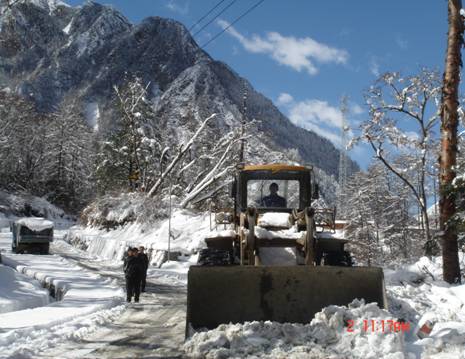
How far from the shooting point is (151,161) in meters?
41.7

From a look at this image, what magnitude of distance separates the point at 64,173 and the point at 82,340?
217 feet

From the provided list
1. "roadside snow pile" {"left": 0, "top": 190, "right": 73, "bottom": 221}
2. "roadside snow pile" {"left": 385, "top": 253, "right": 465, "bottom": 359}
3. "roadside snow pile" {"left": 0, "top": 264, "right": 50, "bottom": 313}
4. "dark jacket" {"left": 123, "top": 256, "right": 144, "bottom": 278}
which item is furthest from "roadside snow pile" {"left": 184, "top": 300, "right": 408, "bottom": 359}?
"roadside snow pile" {"left": 0, "top": 190, "right": 73, "bottom": 221}

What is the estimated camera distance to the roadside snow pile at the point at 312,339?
5.82 metres

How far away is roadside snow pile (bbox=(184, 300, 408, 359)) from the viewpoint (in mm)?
5824

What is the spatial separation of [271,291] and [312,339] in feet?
3.43

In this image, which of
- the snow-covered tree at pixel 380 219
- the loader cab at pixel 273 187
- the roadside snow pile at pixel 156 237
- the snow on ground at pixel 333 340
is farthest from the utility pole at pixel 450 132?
the snow-covered tree at pixel 380 219

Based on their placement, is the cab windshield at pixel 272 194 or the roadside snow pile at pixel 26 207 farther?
the roadside snow pile at pixel 26 207

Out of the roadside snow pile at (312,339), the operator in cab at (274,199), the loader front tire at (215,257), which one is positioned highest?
the operator in cab at (274,199)

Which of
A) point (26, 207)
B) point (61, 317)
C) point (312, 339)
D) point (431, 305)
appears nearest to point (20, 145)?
point (26, 207)

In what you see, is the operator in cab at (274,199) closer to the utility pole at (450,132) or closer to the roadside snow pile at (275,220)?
the roadside snow pile at (275,220)

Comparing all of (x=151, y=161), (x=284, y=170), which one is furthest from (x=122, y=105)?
(x=284, y=170)

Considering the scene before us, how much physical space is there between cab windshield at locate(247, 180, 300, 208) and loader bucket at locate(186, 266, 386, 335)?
280 cm

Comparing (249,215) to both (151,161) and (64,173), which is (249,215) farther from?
(64,173)

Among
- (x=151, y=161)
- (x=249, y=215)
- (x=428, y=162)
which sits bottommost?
(x=249, y=215)
